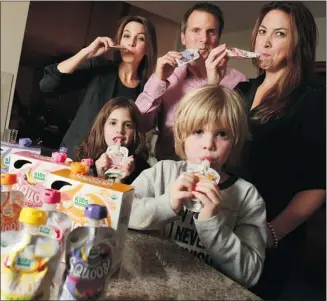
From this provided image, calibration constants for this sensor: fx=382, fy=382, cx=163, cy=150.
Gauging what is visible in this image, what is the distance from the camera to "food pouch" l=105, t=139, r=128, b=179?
4.70ft

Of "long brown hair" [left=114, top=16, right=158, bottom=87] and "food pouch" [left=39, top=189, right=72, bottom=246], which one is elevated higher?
"long brown hair" [left=114, top=16, right=158, bottom=87]

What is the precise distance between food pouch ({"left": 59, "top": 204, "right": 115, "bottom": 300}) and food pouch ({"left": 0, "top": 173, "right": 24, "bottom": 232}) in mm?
218

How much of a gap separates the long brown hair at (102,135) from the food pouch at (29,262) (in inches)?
28.2

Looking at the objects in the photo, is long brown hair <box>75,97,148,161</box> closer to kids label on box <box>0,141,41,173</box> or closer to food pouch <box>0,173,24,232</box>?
kids label on box <box>0,141,41,173</box>

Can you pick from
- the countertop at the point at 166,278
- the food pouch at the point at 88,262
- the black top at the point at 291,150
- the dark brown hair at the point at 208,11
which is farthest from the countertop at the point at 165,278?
the dark brown hair at the point at 208,11

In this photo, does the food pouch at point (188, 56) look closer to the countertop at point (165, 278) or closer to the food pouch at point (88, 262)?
the countertop at point (165, 278)

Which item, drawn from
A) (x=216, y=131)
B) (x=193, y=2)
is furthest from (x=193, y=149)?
(x=193, y=2)

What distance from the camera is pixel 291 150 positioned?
1.09 metres

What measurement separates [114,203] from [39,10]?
3.64 feet

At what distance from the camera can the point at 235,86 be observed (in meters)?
1.22

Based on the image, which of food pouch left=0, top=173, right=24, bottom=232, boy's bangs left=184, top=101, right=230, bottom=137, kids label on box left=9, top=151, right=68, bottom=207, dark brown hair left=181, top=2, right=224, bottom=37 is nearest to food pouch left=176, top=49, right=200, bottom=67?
dark brown hair left=181, top=2, right=224, bottom=37

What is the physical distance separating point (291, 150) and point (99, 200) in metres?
0.56

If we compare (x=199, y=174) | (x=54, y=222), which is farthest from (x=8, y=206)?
(x=199, y=174)

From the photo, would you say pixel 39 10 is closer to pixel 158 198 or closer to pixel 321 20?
pixel 158 198
